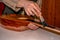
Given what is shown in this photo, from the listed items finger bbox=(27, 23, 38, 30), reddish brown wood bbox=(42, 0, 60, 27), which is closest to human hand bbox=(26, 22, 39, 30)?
finger bbox=(27, 23, 38, 30)

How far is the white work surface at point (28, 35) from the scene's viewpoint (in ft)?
1.64

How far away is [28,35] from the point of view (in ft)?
1.73

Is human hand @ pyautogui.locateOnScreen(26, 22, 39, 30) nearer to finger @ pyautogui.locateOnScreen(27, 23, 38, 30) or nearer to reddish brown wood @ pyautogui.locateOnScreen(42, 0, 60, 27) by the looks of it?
finger @ pyautogui.locateOnScreen(27, 23, 38, 30)

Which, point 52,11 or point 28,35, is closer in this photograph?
point 28,35

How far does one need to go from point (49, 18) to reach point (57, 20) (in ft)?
0.16

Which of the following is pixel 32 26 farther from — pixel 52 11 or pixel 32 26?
pixel 52 11

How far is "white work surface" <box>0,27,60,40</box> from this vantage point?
19.7 inches

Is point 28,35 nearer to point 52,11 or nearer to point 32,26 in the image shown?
point 32,26

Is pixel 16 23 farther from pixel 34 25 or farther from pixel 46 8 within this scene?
pixel 46 8

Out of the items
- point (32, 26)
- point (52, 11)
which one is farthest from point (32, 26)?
point (52, 11)

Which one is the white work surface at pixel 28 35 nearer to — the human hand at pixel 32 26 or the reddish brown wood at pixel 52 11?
the human hand at pixel 32 26

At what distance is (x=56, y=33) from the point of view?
53cm

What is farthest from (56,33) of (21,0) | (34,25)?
(21,0)

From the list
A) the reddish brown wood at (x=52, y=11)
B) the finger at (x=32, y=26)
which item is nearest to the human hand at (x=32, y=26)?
the finger at (x=32, y=26)
